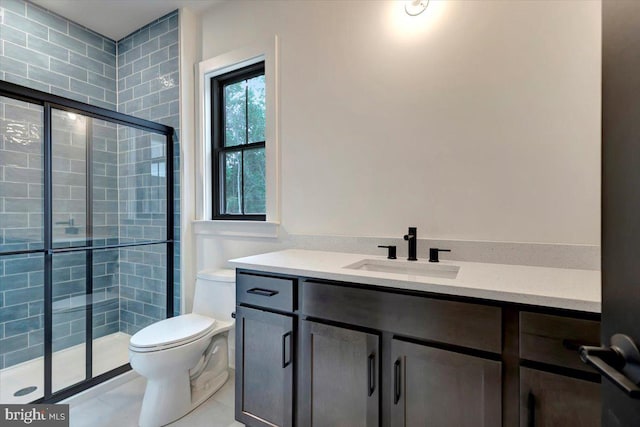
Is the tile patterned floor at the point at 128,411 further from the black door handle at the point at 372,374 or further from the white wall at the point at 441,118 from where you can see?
the white wall at the point at 441,118

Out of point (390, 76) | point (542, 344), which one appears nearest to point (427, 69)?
point (390, 76)

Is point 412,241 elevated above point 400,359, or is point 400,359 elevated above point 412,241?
point 412,241

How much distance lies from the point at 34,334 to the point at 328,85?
2.72m

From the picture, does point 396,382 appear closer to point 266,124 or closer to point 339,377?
point 339,377

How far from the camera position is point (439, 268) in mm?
1475

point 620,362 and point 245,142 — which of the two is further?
point 245,142

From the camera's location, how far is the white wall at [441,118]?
1320 millimetres

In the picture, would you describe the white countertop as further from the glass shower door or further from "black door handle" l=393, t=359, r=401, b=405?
the glass shower door

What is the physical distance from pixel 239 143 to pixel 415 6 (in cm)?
148

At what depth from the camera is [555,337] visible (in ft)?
2.95

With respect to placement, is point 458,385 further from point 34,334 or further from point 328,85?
point 34,334

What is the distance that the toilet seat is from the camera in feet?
5.24

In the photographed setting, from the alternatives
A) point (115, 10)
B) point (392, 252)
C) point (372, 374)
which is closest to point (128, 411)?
point (372, 374)

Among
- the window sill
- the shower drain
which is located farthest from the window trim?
the shower drain
